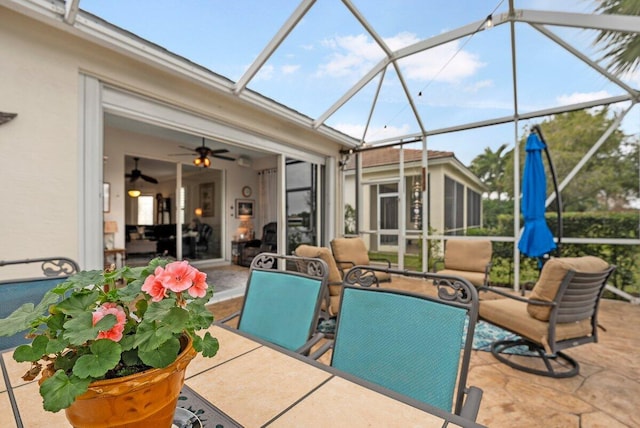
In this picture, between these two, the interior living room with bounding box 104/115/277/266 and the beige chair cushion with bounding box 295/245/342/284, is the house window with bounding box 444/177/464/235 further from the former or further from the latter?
the interior living room with bounding box 104/115/277/266

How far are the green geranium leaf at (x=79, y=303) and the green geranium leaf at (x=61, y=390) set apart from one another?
11 centimetres

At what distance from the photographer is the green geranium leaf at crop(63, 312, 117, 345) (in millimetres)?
471

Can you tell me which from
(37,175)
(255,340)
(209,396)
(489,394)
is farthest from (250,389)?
(37,175)

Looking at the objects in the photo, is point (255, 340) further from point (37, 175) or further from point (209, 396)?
point (37, 175)

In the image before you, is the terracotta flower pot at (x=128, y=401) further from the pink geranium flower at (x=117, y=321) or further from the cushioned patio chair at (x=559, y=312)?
the cushioned patio chair at (x=559, y=312)

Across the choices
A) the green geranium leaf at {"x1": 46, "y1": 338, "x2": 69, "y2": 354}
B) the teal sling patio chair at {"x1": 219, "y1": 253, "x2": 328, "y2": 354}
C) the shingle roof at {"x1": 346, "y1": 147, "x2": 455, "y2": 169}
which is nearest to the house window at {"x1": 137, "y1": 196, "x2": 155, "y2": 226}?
the shingle roof at {"x1": 346, "y1": 147, "x2": 455, "y2": 169}

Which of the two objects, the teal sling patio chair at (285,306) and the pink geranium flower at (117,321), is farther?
the teal sling patio chair at (285,306)

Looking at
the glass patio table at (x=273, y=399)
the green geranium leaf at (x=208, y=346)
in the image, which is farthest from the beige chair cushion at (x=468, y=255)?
the green geranium leaf at (x=208, y=346)

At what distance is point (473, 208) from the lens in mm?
5262

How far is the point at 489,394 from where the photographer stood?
6.13 ft

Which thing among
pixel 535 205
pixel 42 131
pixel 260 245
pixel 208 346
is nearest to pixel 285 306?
pixel 208 346

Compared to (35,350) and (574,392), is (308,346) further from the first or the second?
(574,392)

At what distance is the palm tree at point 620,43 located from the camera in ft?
9.22

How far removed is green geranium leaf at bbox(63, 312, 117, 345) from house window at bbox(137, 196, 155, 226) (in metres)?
7.99
